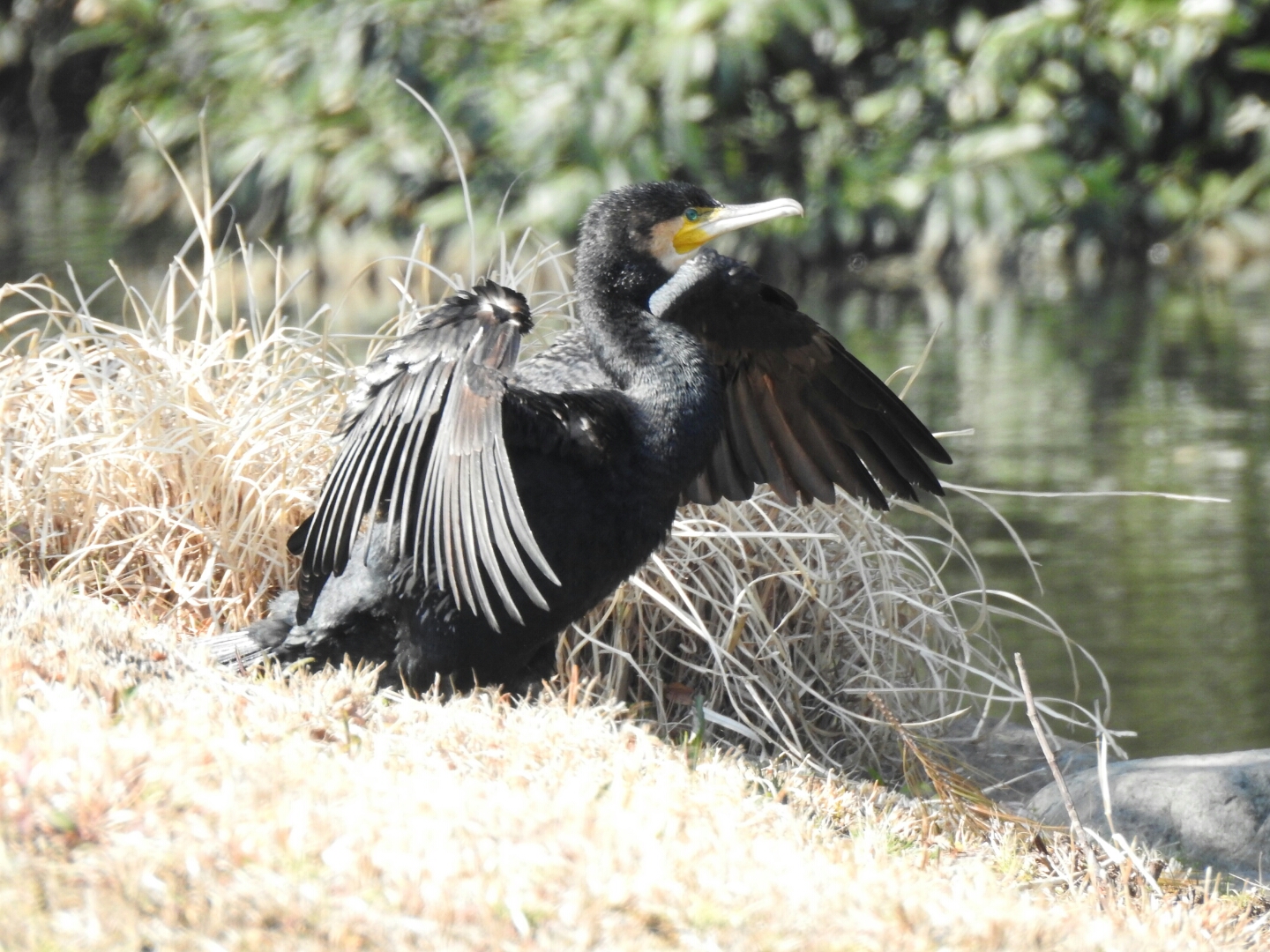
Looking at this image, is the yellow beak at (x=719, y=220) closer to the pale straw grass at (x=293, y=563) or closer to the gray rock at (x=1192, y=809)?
the pale straw grass at (x=293, y=563)

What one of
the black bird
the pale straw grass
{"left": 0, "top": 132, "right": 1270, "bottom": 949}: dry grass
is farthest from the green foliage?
the black bird

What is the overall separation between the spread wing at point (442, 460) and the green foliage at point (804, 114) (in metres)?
9.47

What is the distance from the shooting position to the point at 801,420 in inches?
149

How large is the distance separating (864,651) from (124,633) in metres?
1.79

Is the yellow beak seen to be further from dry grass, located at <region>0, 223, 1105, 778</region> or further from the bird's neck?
dry grass, located at <region>0, 223, 1105, 778</region>

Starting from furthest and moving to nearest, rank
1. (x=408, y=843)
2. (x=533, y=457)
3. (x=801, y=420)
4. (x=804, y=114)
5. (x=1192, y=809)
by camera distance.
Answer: (x=804, y=114), (x=801, y=420), (x=1192, y=809), (x=533, y=457), (x=408, y=843)

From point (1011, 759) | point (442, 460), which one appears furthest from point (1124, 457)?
point (442, 460)

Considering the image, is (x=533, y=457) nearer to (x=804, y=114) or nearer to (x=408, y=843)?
(x=408, y=843)

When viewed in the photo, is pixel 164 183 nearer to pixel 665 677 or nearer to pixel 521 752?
pixel 665 677

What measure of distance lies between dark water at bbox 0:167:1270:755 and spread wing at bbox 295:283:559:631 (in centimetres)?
245

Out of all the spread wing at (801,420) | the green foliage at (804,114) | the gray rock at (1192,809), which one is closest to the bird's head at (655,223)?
the spread wing at (801,420)

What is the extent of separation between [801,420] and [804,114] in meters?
10.4

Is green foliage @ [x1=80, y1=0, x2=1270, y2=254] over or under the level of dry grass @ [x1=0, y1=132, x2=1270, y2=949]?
over

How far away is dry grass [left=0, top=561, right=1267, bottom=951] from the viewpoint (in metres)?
1.75
